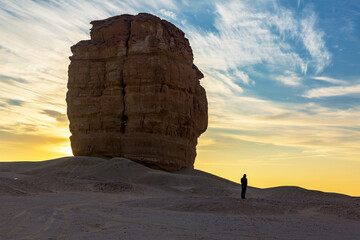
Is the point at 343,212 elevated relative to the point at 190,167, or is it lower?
lower

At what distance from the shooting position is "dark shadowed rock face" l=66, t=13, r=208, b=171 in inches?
1282

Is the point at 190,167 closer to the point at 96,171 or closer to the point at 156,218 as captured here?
the point at 96,171

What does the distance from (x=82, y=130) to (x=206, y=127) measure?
13.7 m

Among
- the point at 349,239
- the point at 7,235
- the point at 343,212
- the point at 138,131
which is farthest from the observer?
the point at 138,131

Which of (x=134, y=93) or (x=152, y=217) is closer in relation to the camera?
(x=152, y=217)

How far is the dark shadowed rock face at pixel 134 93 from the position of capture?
32.6m

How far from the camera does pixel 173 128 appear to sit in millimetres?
33625

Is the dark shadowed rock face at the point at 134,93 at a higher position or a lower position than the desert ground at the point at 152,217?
higher

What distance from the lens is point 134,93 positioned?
108 feet

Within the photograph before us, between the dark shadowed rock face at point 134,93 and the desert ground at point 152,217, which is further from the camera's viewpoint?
the dark shadowed rock face at point 134,93

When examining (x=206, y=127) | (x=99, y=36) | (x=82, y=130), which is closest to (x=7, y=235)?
(x=82, y=130)

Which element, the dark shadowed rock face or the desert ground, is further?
the dark shadowed rock face

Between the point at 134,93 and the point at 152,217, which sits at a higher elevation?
the point at 134,93

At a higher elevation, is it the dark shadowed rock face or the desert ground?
the dark shadowed rock face
